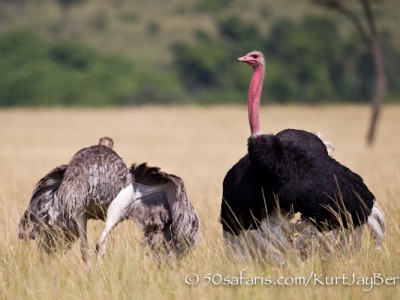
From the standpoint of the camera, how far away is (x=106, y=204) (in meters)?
6.01

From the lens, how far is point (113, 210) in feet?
19.4

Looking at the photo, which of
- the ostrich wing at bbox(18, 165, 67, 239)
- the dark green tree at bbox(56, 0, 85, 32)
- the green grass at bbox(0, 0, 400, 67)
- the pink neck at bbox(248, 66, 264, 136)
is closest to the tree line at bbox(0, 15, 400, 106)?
the green grass at bbox(0, 0, 400, 67)

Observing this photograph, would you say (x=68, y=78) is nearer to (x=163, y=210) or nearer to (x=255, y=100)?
(x=255, y=100)

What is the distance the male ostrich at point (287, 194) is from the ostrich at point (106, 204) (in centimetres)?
28

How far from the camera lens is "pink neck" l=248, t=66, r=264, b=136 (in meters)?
6.12

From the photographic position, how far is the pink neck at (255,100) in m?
6.12

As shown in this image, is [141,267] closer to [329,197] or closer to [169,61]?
[329,197]

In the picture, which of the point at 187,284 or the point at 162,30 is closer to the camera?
the point at 187,284

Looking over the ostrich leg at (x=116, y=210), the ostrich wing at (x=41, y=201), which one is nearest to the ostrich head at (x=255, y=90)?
the ostrich leg at (x=116, y=210)

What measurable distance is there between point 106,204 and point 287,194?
0.99m

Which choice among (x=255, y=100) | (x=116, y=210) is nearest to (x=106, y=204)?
(x=116, y=210)

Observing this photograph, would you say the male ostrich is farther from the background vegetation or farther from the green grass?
the green grass

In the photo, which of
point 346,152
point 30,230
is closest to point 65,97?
point 346,152

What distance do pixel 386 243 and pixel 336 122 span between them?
2814 centimetres
